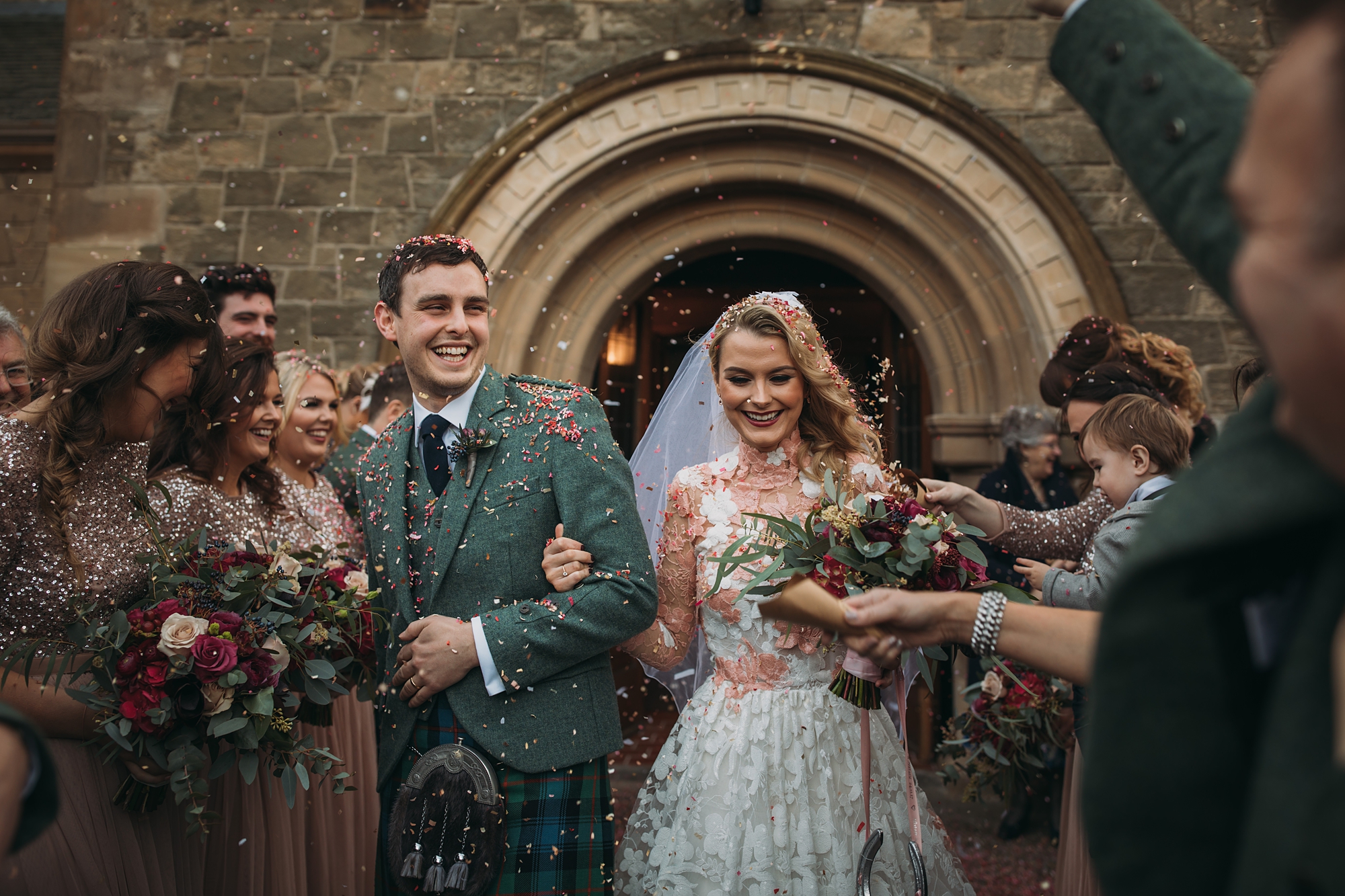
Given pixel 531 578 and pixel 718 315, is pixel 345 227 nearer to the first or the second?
pixel 718 315

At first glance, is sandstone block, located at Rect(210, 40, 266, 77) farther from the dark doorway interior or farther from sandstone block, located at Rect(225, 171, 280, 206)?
the dark doorway interior

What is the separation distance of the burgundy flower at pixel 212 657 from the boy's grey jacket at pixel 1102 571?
2097mm

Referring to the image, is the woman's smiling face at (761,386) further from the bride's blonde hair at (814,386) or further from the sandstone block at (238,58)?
the sandstone block at (238,58)

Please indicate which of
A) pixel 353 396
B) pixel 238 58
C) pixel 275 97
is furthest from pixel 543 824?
pixel 238 58

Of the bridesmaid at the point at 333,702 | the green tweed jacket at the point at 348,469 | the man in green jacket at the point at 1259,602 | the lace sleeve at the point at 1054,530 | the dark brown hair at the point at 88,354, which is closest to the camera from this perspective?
the man in green jacket at the point at 1259,602

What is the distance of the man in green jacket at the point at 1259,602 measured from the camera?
2.30ft

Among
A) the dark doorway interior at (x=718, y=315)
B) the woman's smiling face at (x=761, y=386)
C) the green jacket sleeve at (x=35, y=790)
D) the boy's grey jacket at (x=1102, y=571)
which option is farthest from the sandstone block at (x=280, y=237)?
the green jacket sleeve at (x=35, y=790)

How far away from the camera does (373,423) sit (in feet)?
15.1

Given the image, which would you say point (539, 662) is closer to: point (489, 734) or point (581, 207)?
point (489, 734)

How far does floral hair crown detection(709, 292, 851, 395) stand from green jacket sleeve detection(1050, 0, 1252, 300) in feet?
5.08

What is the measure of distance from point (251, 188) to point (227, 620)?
4.64m

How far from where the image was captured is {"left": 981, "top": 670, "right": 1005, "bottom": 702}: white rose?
12.4 ft

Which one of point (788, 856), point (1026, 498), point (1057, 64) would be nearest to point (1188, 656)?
point (1057, 64)

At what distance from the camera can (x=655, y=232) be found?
6.42 meters
